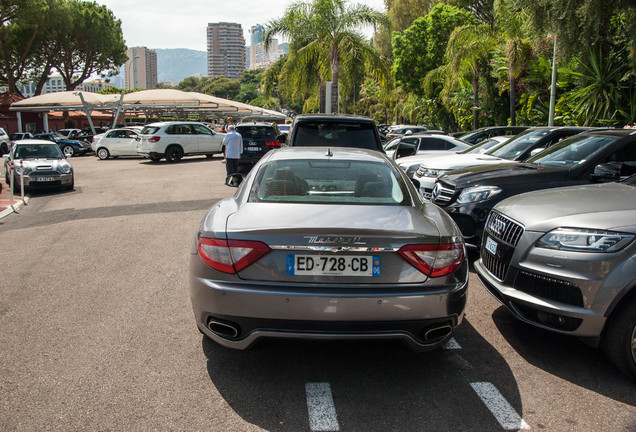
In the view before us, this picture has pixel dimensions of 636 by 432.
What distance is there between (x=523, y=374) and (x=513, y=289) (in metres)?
0.62

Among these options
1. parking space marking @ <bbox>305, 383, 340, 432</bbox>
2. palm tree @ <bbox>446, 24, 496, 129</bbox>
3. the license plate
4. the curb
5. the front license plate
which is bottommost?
the curb

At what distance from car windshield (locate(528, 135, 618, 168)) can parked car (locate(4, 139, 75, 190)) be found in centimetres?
1198

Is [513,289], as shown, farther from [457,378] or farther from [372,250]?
[372,250]

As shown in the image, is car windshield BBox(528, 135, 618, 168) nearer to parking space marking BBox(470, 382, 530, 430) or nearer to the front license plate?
parking space marking BBox(470, 382, 530, 430)

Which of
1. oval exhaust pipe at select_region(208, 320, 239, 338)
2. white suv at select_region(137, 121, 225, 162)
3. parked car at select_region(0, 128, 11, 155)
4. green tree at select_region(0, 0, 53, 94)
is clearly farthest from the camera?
green tree at select_region(0, 0, 53, 94)

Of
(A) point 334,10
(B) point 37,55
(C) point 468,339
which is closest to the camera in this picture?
(C) point 468,339

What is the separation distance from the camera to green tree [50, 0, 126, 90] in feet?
154

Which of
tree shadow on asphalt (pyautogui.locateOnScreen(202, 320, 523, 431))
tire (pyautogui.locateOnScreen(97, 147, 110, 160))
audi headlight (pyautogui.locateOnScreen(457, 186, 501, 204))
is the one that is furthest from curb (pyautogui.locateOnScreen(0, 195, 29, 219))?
tire (pyautogui.locateOnScreen(97, 147, 110, 160))

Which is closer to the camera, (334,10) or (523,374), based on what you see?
(523,374)

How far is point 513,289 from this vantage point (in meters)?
3.97

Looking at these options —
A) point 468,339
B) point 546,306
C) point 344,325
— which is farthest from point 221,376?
point 546,306

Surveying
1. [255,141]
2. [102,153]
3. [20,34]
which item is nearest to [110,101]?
[20,34]

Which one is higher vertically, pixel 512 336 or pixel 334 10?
pixel 334 10

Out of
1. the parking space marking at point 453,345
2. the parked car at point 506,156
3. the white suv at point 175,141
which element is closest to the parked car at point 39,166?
the white suv at point 175,141
